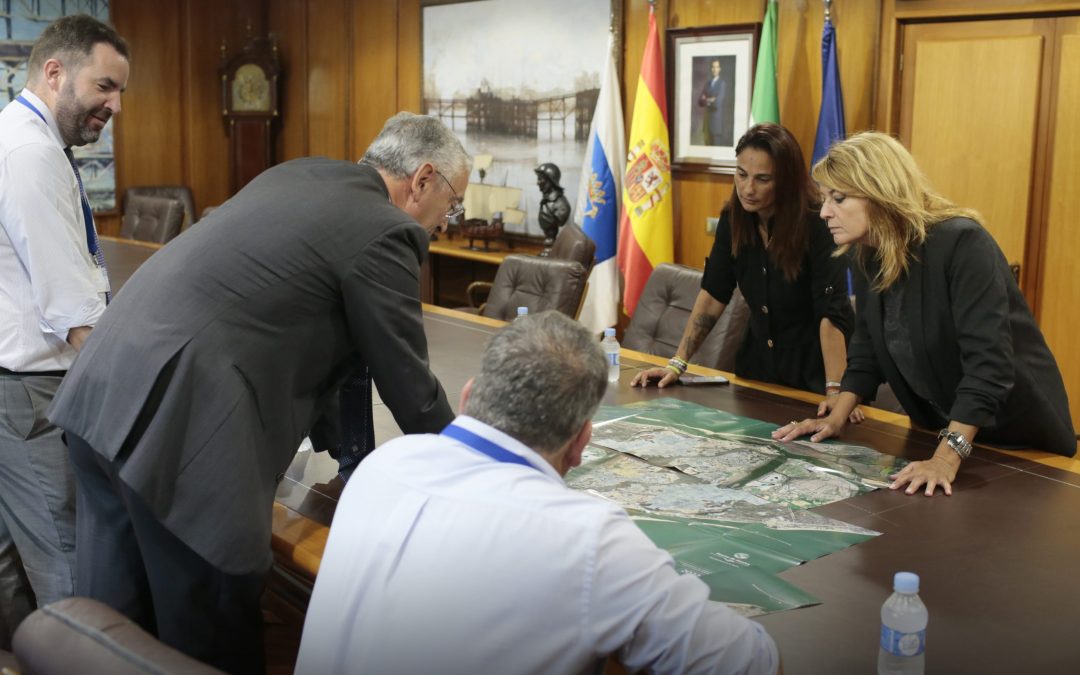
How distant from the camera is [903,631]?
1565 mm

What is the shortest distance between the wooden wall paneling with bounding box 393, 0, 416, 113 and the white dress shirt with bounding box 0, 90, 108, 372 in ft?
19.1

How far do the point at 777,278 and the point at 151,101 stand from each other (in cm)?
764

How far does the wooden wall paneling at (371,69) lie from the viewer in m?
8.43

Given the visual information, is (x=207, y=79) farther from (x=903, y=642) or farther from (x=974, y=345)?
(x=903, y=642)

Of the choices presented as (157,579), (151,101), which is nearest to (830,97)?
(157,579)

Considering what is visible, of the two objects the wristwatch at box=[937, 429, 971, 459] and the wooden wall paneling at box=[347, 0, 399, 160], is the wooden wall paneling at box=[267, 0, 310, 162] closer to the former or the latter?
the wooden wall paneling at box=[347, 0, 399, 160]

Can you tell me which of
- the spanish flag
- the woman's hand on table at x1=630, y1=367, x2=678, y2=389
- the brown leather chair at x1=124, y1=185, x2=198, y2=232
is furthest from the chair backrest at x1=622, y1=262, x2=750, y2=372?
the brown leather chair at x1=124, y1=185, x2=198, y2=232

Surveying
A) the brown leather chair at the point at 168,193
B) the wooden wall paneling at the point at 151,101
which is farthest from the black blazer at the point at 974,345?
the wooden wall paneling at the point at 151,101

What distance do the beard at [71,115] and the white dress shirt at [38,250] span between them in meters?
0.02

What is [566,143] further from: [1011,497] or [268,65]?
[1011,497]

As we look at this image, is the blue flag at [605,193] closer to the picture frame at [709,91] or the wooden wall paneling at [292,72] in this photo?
the picture frame at [709,91]

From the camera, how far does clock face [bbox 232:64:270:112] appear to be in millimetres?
9492

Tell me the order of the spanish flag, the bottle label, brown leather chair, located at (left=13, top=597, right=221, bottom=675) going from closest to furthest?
brown leather chair, located at (left=13, top=597, right=221, bottom=675) → the bottle label → the spanish flag

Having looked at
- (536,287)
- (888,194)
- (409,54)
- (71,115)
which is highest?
(409,54)
